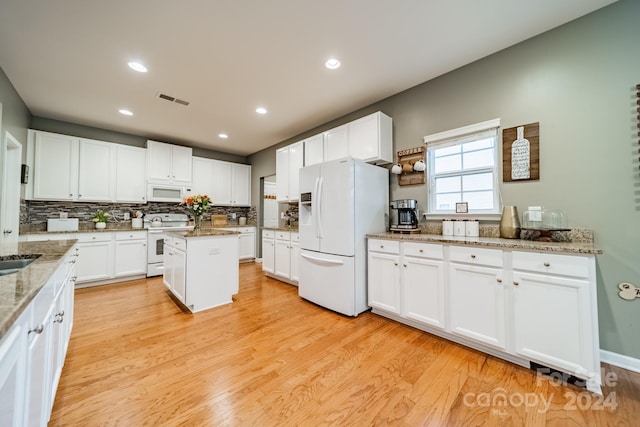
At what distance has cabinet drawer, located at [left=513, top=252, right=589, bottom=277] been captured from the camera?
1.56m

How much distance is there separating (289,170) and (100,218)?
339 centimetres

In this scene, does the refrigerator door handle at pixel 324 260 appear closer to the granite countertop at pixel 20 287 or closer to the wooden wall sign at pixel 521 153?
the wooden wall sign at pixel 521 153

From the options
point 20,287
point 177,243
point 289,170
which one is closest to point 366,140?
point 289,170

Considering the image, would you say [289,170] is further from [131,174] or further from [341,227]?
[131,174]

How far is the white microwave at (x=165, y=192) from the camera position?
4.60m

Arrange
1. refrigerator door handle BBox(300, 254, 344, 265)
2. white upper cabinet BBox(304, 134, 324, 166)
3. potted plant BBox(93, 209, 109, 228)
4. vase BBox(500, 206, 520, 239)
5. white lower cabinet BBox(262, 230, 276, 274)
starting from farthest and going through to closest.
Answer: white lower cabinet BBox(262, 230, 276, 274) → potted plant BBox(93, 209, 109, 228) → white upper cabinet BBox(304, 134, 324, 166) → refrigerator door handle BBox(300, 254, 344, 265) → vase BBox(500, 206, 520, 239)

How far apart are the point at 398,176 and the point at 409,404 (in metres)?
2.39

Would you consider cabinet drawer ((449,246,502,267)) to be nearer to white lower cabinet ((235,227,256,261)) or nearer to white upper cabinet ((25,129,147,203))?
white lower cabinet ((235,227,256,261))

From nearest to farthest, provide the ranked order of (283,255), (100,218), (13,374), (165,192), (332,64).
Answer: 1. (13,374)
2. (332,64)
3. (283,255)
4. (100,218)
5. (165,192)

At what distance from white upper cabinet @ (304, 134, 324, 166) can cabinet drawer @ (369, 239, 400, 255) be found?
163 cm

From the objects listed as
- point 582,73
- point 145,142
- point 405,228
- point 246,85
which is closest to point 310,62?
point 246,85

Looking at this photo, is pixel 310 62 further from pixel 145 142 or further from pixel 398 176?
pixel 145 142

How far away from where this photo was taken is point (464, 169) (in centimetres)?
265

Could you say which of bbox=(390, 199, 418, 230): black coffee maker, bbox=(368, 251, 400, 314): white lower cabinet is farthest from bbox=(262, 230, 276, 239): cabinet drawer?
bbox=(390, 199, 418, 230): black coffee maker
